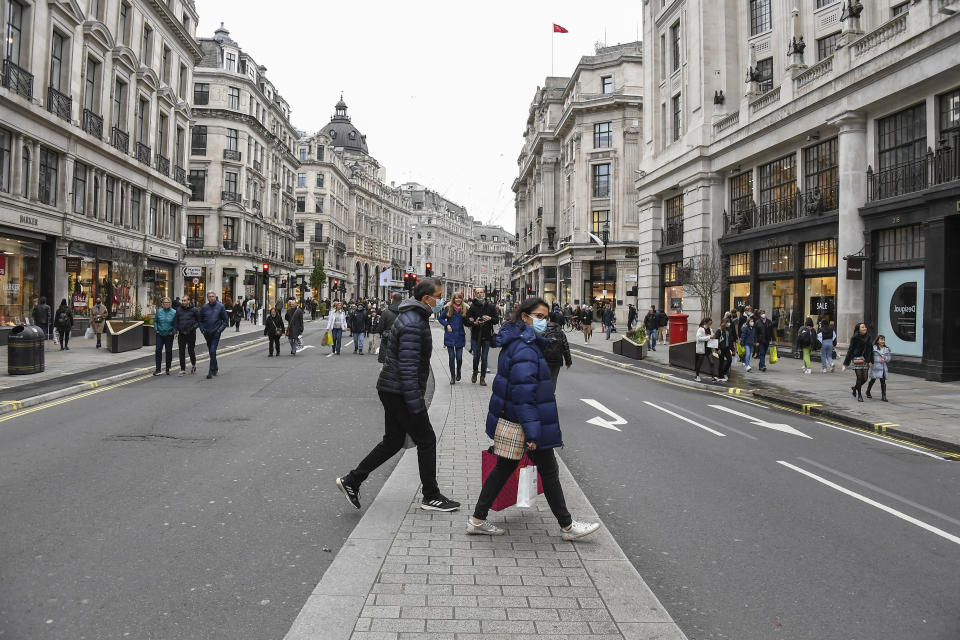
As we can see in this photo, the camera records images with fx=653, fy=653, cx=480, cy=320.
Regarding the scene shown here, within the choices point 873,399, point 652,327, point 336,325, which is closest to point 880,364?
point 873,399

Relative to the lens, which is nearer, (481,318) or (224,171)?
(481,318)

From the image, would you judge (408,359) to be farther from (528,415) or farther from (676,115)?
(676,115)

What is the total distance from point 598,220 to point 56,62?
39.8 metres

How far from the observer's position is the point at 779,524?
5395 millimetres

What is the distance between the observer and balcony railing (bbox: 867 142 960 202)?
54.2 ft

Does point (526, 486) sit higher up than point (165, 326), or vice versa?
point (165, 326)

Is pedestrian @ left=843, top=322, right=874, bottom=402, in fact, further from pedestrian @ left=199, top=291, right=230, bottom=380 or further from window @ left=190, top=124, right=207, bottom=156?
window @ left=190, top=124, right=207, bottom=156

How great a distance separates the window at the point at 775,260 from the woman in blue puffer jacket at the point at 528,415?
21864 millimetres

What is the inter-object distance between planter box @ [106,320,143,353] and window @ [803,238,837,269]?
22.8m

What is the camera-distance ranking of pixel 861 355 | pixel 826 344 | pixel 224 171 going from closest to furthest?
pixel 861 355 < pixel 826 344 < pixel 224 171

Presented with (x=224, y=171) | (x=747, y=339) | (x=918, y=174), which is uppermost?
(x=224, y=171)

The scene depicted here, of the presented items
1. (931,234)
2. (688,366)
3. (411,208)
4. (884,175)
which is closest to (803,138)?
(884,175)

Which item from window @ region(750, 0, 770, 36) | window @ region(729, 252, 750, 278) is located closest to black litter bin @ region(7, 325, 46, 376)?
window @ region(729, 252, 750, 278)

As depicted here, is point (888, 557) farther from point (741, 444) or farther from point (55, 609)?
point (55, 609)
